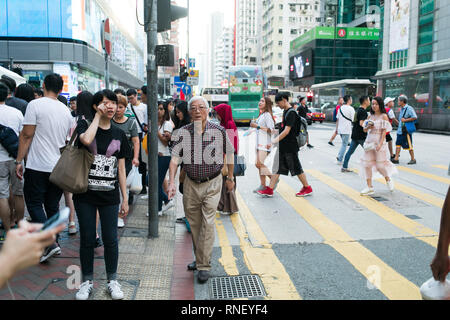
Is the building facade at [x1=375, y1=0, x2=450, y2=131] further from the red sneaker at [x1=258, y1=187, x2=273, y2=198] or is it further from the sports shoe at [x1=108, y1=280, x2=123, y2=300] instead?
the sports shoe at [x1=108, y1=280, x2=123, y2=300]

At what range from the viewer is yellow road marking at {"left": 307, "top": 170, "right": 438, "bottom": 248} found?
5559 mm

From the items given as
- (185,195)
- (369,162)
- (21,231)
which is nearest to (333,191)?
(369,162)

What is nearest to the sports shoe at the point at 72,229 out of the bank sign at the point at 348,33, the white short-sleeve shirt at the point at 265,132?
the white short-sleeve shirt at the point at 265,132


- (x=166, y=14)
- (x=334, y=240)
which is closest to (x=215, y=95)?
(x=166, y=14)

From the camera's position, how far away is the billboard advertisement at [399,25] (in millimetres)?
41059

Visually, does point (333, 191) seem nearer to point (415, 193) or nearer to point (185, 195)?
point (415, 193)

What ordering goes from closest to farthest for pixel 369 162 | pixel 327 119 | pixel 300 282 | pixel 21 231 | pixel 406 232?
pixel 21 231 < pixel 300 282 < pixel 406 232 < pixel 369 162 < pixel 327 119

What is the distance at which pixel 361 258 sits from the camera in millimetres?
4852

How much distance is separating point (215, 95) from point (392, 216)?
1866 inches

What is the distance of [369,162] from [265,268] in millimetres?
4249

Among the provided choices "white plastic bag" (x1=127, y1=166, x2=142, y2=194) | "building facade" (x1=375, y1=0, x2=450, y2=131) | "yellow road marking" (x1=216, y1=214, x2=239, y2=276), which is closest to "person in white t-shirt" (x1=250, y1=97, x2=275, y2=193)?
"yellow road marking" (x1=216, y1=214, x2=239, y2=276)

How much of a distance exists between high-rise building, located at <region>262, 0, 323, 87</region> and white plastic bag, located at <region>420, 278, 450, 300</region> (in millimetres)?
106761

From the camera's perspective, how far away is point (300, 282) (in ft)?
13.9
